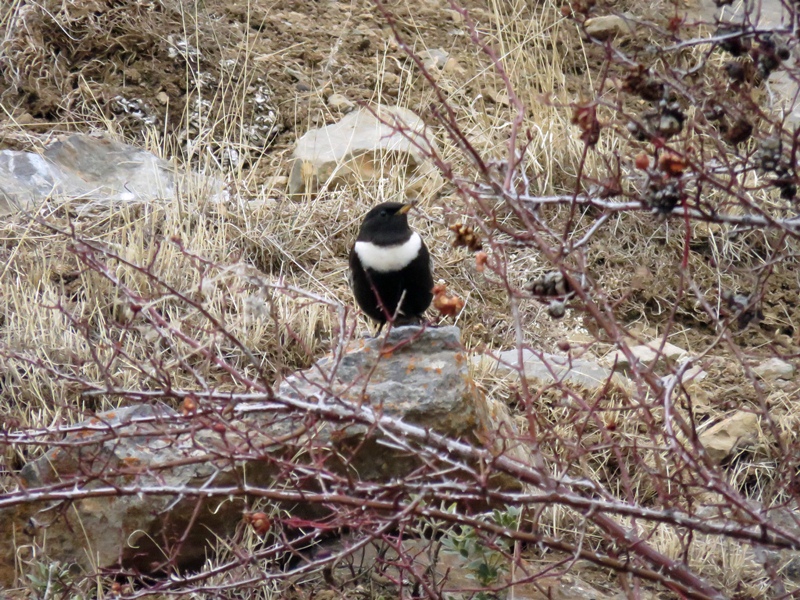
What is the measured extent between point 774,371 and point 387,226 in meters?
1.77

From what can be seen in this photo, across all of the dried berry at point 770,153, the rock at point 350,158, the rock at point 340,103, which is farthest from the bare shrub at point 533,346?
the rock at point 340,103

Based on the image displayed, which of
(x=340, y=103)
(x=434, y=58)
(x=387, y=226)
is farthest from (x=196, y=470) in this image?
(x=434, y=58)

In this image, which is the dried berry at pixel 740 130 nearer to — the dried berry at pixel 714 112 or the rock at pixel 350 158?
the dried berry at pixel 714 112

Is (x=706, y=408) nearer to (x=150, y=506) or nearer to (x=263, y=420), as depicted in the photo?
(x=263, y=420)

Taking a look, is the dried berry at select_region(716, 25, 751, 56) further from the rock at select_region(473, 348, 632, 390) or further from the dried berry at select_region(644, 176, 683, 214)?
the rock at select_region(473, 348, 632, 390)

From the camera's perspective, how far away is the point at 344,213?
5.23m

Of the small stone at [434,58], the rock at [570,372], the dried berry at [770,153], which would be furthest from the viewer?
the small stone at [434,58]

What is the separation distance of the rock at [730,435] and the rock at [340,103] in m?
3.00

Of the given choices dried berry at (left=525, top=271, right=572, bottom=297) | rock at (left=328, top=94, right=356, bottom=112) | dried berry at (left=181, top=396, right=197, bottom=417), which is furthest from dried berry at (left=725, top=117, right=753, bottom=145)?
rock at (left=328, top=94, right=356, bottom=112)

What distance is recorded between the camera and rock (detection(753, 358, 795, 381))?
4453 mm

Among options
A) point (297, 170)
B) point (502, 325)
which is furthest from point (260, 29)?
point (502, 325)

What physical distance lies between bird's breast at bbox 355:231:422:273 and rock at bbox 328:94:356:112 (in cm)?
229

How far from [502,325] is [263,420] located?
68.1 inches

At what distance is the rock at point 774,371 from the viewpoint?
14.6 ft
